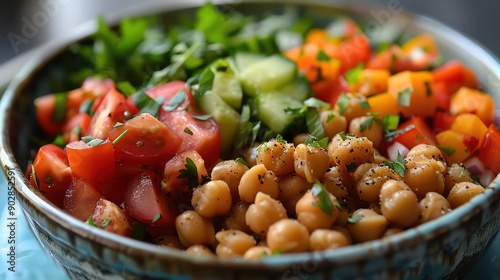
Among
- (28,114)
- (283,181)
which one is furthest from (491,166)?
(28,114)

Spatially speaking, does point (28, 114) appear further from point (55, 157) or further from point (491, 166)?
point (491, 166)

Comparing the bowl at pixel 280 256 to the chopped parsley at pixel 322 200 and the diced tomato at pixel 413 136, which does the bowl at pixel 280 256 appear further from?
the diced tomato at pixel 413 136

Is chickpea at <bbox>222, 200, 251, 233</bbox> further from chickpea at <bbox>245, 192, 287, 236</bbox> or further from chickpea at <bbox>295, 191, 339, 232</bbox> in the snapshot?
chickpea at <bbox>295, 191, 339, 232</bbox>

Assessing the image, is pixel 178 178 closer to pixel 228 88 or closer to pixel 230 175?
pixel 230 175

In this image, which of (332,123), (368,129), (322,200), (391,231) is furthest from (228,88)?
Result: (391,231)

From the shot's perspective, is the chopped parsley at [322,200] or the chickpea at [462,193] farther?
the chickpea at [462,193]

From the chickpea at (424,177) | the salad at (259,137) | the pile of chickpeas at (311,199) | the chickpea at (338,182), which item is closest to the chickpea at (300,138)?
the salad at (259,137)
